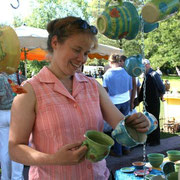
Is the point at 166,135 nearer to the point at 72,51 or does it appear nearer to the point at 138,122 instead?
the point at 138,122

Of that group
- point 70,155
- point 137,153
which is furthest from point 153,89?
point 70,155

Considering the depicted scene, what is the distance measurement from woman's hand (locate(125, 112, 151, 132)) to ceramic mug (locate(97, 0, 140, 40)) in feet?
1.16

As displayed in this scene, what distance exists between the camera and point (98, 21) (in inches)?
44.0

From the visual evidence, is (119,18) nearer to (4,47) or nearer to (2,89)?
(4,47)

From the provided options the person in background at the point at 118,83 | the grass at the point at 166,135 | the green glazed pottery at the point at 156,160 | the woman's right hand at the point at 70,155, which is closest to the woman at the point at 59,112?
the woman's right hand at the point at 70,155

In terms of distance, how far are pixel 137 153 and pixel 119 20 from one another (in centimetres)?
345

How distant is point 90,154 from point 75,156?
0.23ft

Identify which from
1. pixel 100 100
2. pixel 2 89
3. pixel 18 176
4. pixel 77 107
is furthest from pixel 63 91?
pixel 18 176

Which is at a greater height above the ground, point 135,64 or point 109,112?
point 135,64

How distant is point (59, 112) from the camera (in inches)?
41.3

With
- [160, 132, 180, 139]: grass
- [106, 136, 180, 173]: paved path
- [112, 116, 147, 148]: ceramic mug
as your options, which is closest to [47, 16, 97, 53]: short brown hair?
[112, 116, 147, 148]: ceramic mug

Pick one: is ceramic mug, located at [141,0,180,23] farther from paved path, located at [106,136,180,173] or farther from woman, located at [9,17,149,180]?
paved path, located at [106,136,180,173]

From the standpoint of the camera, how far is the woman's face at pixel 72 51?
1050 millimetres

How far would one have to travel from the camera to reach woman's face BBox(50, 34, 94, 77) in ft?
3.44
